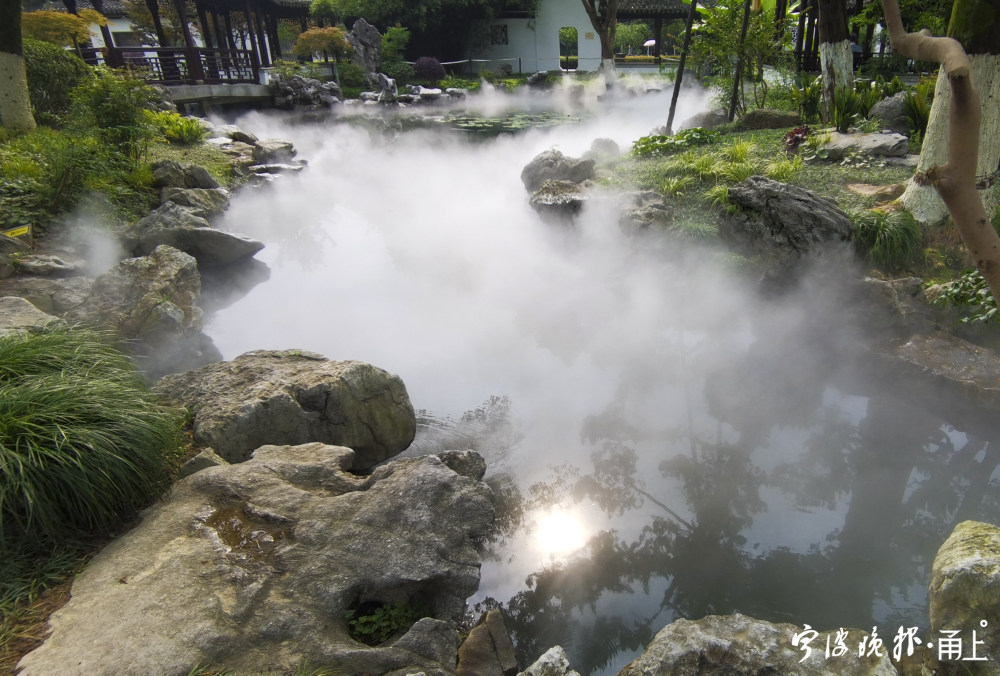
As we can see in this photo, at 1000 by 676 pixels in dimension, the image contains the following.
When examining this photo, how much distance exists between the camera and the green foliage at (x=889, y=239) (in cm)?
663

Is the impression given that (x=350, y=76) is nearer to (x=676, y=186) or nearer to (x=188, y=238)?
(x=188, y=238)

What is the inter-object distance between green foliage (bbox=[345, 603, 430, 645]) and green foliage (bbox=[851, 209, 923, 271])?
6.40m

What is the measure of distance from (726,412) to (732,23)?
1212cm

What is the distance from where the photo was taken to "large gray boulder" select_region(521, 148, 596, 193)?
432 inches

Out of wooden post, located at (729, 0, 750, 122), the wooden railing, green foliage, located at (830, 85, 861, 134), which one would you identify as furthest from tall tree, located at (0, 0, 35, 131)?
green foliage, located at (830, 85, 861, 134)

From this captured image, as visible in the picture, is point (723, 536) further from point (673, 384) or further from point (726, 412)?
point (673, 384)

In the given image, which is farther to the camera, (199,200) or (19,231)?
(199,200)

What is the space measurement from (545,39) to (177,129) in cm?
2642

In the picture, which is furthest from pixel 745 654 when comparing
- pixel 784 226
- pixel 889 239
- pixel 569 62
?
pixel 569 62

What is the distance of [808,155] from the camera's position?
9.78 meters

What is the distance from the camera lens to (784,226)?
6.96 meters

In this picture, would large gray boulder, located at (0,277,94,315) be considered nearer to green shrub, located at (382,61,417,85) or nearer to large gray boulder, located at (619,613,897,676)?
large gray boulder, located at (619,613,897,676)

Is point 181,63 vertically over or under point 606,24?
under

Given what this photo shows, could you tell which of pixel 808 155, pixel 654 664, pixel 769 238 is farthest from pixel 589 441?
pixel 808 155
